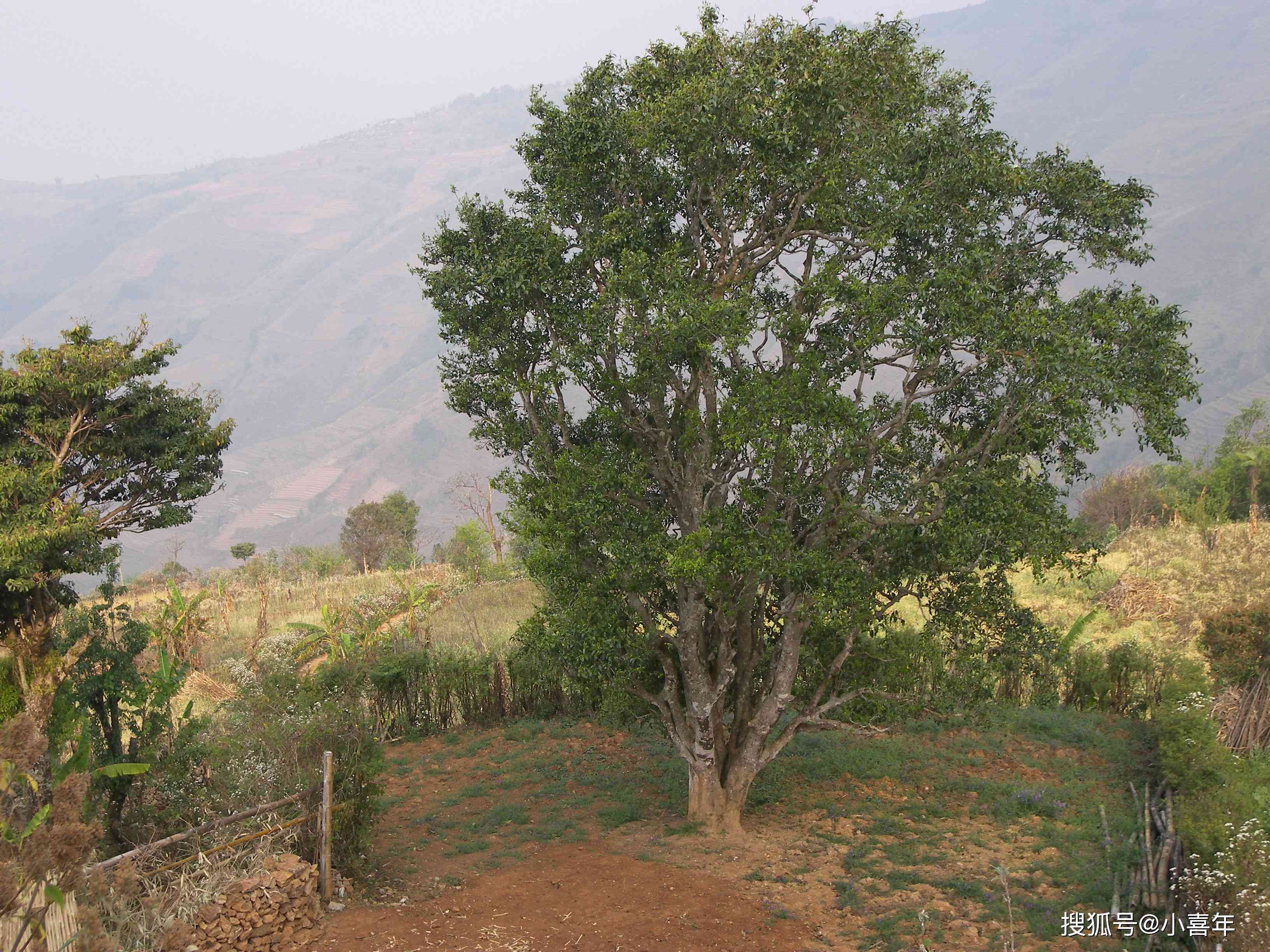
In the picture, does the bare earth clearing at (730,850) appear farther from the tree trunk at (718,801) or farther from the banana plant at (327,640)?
the banana plant at (327,640)

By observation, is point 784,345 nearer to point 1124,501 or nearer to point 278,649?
point 278,649

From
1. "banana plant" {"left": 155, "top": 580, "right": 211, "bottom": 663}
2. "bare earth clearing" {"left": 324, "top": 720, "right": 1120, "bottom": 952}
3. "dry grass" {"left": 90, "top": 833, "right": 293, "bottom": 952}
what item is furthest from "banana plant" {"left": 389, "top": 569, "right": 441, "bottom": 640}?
"dry grass" {"left": 90, "top": 833, "right": 293, "bottom": 952}

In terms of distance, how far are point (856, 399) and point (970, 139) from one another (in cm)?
239

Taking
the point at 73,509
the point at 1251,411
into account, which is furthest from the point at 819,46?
the point at 1251,411

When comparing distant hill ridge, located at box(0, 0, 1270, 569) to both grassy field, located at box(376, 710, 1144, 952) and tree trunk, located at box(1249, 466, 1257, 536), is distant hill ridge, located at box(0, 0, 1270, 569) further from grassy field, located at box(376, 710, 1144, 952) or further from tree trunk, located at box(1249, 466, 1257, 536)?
grassy field, located at box(376, 710, 1144, 952)

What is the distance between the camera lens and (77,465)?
9961mm

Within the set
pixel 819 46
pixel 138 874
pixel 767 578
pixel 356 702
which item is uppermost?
pixel 819 46

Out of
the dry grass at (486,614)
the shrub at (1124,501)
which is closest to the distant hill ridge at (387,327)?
the shrub at (1124,501)

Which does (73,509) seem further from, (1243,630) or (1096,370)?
(1243,630)

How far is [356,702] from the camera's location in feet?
33.0

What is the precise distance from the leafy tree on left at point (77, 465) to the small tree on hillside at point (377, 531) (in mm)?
27058

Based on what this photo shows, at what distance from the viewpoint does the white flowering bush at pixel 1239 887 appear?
6.25 m

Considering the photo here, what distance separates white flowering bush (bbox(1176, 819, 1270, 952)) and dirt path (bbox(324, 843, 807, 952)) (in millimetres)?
2962

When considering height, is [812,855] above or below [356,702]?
below
